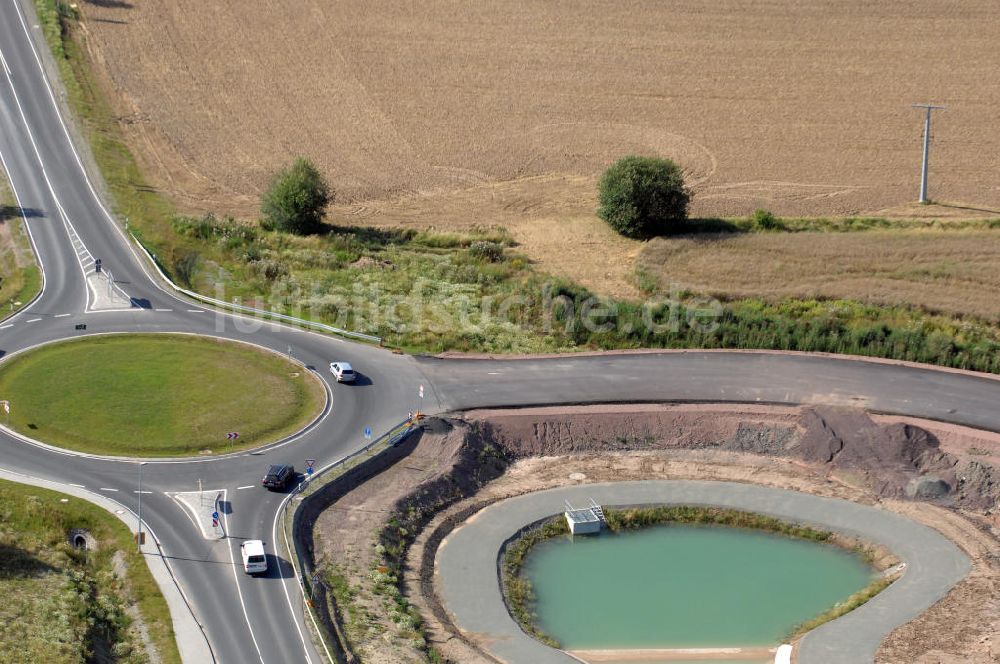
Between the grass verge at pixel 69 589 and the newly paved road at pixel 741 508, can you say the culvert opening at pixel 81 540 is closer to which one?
the grass verge at pixel 69 589

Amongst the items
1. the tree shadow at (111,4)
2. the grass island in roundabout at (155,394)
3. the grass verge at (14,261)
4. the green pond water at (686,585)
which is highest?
the tree shadow at (111,4)

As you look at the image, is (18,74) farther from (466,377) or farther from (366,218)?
(466,377)

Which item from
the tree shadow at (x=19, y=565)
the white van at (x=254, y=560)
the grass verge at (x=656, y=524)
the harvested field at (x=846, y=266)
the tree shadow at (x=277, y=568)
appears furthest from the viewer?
the harvested field at (x=846, y=266)

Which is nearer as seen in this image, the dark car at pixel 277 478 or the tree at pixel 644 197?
the dark car at pixel 277 478

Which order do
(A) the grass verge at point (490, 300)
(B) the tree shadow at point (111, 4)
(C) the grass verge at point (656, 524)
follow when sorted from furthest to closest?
(B) the tree shadow at point (111, 4) < (A) the grass verge at point (490, 300) < (C) the grass verge at point (656, 524)

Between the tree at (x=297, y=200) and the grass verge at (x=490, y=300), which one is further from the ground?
the tree at (x=297, y=200)

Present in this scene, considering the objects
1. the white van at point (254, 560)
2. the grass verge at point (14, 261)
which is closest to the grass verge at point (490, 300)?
the grass verge at point (14, 261)

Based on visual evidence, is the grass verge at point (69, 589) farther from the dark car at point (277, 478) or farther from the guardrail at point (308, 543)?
the dark car at point (277, 478)

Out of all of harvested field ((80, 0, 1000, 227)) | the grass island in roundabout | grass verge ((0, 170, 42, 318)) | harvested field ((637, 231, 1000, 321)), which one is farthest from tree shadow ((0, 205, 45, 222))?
harvested field ((637, 231, 1000, 321))
